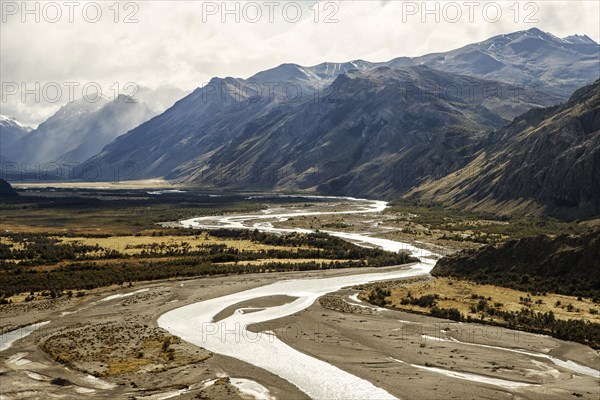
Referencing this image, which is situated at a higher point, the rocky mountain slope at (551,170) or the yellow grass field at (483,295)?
the rocky mountain slope at (551,170)

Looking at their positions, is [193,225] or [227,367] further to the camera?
[193,225]

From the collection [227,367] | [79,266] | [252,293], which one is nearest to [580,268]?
[252,293]

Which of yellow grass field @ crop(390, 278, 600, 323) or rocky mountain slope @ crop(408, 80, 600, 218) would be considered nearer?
yellow grass field @ crop(390, 278, 600, 323)

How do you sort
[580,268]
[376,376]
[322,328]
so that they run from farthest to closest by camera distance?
[580,268] < [322,328] < [376,376]

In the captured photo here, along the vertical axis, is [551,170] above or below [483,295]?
above

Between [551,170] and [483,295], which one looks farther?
[551,170]

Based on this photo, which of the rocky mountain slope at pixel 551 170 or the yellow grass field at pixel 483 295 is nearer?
the yellow grass field at pixel 483 295

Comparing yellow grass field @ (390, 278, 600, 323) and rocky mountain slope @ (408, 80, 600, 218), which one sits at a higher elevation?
rocky mountain slope @ (408, 80, 600, 218)

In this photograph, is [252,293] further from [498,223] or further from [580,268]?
[498,223]
